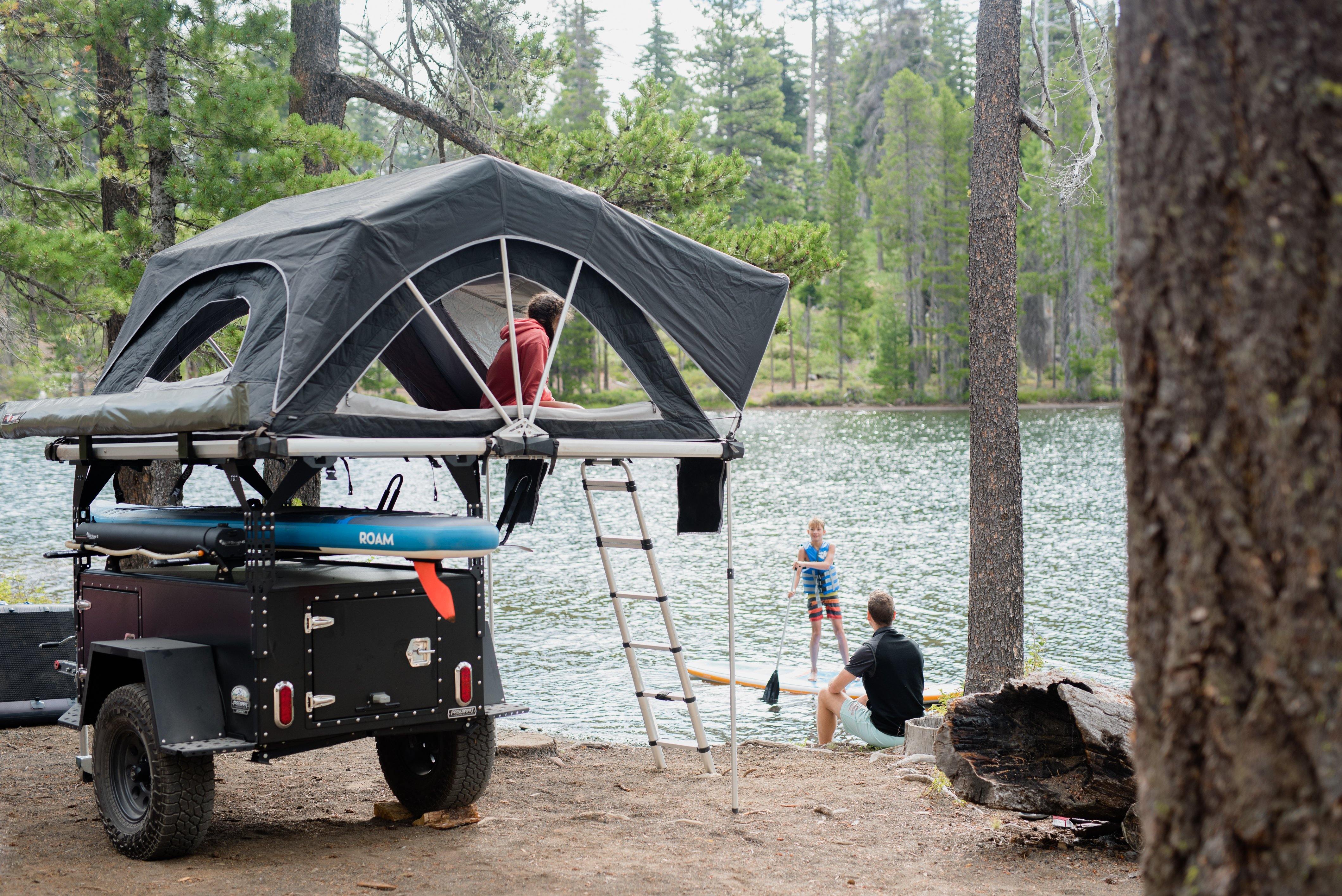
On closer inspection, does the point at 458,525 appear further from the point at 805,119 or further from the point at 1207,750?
the point at 805,119

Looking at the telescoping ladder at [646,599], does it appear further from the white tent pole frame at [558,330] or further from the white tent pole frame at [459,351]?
the white tent pole frame at [459,351]

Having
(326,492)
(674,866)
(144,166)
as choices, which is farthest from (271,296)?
(326,492)

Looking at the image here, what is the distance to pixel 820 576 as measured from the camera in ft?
42.1

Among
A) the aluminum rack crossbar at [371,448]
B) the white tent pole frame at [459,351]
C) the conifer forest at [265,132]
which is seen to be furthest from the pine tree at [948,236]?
the white tent pole frame at [459,351]

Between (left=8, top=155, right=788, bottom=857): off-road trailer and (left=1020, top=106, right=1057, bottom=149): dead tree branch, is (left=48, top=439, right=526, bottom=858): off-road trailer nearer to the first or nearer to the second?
(left=8, top=155, right=788, bottom=857): off-road trailer

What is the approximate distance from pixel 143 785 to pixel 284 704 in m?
0.99

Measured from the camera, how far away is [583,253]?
602 cm

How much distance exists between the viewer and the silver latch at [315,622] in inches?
197

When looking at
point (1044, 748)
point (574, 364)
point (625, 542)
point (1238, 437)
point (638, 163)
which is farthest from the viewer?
point (574, 364)

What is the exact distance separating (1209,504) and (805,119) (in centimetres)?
9638

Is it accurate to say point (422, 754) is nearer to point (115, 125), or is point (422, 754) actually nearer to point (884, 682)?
point (884, 682)

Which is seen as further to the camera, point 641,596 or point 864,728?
point 864,728

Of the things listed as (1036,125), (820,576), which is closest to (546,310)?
(1036,125)

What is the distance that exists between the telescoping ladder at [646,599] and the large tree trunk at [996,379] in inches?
92.1
